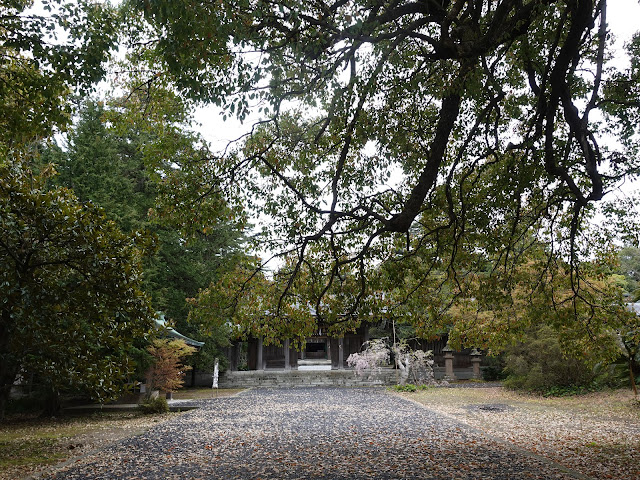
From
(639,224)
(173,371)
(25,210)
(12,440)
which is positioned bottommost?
(12,440)

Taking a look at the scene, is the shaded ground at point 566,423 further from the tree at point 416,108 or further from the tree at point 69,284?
the tree at point 69,284

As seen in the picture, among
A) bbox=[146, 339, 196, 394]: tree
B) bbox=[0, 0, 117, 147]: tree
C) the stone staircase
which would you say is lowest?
the stone staircase

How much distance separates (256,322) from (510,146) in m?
4.39

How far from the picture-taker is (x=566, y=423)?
32.4 feet

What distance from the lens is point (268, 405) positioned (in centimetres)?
1471

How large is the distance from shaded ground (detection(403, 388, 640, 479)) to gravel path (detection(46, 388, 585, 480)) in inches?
20.7

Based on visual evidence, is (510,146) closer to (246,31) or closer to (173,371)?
(246,31)

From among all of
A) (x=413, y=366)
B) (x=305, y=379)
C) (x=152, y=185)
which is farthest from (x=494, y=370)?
(x=152, y=185)

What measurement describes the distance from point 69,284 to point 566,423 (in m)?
9.99

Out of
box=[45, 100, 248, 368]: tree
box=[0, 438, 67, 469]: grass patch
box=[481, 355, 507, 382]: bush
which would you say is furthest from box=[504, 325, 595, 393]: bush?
box=[0, 438, 67, 469]: grass patch

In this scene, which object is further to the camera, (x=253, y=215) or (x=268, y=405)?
(x=268, y=405)

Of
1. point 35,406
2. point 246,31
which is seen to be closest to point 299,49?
point 246,31

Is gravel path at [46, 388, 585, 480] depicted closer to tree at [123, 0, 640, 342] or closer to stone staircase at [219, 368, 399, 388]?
tree at [123, 0, 640, 342]

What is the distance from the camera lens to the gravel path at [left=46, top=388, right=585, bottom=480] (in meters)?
5.79
